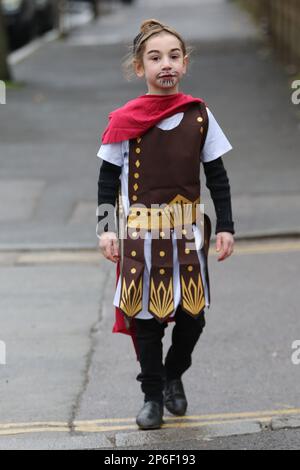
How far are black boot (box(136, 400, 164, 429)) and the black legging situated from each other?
0.04 meters

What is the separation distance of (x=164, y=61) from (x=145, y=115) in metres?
0.25

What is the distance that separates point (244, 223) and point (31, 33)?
19.6 metres

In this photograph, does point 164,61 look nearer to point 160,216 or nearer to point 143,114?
point 143,114

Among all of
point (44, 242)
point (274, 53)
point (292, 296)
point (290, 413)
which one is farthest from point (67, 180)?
point (274, 53)

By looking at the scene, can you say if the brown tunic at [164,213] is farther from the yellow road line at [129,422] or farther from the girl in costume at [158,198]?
the yellow road line at [129,422]

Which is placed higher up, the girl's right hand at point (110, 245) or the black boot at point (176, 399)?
the girl's right hand at point (110, 245)

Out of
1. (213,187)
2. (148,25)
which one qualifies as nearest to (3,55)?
(148,25)

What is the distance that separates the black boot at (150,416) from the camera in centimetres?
531

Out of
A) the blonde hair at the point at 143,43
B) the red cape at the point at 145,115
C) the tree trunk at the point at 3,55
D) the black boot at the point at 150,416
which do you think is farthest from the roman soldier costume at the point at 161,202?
the tree trunk at the point at 3,55

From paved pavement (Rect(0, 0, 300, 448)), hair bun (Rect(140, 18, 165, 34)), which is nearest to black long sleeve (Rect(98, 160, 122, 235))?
hair bun (Rect(140, 18, 165, 34))

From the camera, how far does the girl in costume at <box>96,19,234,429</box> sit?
508cm

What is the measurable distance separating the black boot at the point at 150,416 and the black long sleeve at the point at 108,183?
0.86 m

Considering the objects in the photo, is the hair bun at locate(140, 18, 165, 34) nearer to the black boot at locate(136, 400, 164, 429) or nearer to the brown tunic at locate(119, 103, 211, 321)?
the brown tunic at locate(119, 103, 211, 321)

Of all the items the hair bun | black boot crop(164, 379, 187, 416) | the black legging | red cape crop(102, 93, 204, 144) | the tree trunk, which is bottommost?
black boot crop(164, 379, 187, 416)
